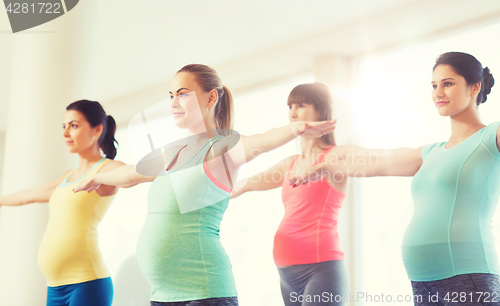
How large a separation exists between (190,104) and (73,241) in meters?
0.90

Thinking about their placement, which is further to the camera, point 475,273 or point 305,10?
point 305,10

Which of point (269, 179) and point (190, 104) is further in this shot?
point (269, 179)

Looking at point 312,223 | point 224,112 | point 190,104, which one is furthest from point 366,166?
point 190,104

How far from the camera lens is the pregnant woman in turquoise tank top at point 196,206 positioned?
1.24m

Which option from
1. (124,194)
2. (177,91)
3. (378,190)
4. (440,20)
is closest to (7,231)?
(124,194)

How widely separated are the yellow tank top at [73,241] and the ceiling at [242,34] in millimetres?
934

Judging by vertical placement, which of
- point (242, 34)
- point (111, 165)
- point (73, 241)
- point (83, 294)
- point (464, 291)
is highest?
point (242, 34)

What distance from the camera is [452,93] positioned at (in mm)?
1435

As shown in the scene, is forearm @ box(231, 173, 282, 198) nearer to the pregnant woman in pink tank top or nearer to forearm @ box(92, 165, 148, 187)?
the pregnant woman in pink tank top

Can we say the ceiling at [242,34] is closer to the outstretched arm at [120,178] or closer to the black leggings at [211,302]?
the outstretched arm at [120,178]

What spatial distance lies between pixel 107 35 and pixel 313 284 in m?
1.88

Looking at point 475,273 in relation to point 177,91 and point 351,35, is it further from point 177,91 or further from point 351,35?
point 351,35

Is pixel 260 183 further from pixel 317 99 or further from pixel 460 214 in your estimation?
pixel 460 214

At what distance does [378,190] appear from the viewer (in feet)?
6.61
